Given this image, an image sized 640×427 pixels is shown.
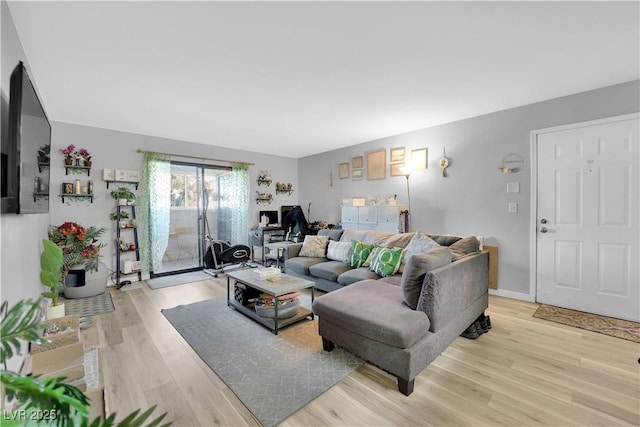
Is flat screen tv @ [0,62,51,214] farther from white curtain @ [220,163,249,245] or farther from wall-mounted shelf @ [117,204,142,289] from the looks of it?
white curtain @ [220,163,249,245]

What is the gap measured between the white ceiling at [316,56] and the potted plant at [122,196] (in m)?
1.07

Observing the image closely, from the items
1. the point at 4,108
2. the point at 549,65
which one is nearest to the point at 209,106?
the point at 4,108

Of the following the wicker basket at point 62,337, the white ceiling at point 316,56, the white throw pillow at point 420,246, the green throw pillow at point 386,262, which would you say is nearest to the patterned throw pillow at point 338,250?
the green throw pillow at point 386,262

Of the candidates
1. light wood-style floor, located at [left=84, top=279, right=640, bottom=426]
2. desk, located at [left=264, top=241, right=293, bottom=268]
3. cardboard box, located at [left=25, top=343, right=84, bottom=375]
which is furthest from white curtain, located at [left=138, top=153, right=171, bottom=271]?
cardboard box, located at [left=25, top=343, right=84, bottom=375]

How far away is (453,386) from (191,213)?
487 centimetres

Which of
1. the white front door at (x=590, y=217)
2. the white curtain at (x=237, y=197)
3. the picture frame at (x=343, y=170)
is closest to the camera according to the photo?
the white front door at (x=590, y=217)

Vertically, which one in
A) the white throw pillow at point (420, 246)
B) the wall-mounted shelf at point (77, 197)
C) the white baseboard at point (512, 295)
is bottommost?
the white baseboard at point (512, 295)

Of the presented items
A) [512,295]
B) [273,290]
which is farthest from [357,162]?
[273,290]

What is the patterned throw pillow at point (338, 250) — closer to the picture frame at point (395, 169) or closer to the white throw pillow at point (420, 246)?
the white throw pillow at point (420, 246)

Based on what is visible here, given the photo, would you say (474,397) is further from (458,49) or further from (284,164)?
(284,164)

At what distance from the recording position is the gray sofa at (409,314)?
179 centimetres

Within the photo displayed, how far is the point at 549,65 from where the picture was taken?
239 cm

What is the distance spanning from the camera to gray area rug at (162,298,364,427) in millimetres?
1737

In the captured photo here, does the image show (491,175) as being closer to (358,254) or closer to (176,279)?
(358,254)
